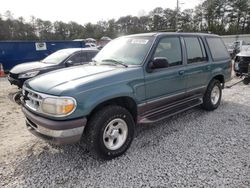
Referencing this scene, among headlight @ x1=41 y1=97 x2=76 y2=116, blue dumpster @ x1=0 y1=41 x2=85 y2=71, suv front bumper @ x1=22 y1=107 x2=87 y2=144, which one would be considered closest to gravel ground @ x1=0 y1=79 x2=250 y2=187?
suv front bumper @ x1=22 y1=107 x2=87 y2=144

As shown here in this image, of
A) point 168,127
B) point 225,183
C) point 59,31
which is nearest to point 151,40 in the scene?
point 168,127

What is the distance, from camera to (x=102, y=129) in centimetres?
304

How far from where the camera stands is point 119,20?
5991 cm

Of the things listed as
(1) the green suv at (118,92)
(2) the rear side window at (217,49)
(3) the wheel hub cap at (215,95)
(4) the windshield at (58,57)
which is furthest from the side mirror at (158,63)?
(4) the windshield at (58,57)

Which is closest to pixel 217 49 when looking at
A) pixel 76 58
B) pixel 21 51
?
pixel 76 58

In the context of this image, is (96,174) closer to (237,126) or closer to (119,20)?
(237,126)

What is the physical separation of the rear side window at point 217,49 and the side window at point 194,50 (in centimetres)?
42

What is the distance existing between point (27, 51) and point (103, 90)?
1118 cm

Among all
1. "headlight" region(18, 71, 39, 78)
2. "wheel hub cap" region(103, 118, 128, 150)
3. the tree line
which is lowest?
"wheel hub cap" region(103, 118, 128, 150)

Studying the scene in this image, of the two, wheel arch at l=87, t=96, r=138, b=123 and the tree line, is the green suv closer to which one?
wheel arch at l=87, t=96, r=138, b=123

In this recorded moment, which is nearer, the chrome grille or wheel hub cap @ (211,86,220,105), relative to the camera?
the chrome grille

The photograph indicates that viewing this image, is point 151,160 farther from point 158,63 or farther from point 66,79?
point 66,79

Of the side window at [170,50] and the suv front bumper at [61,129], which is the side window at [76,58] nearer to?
the side window at [170,50]

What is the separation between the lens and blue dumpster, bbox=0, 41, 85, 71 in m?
11.8
